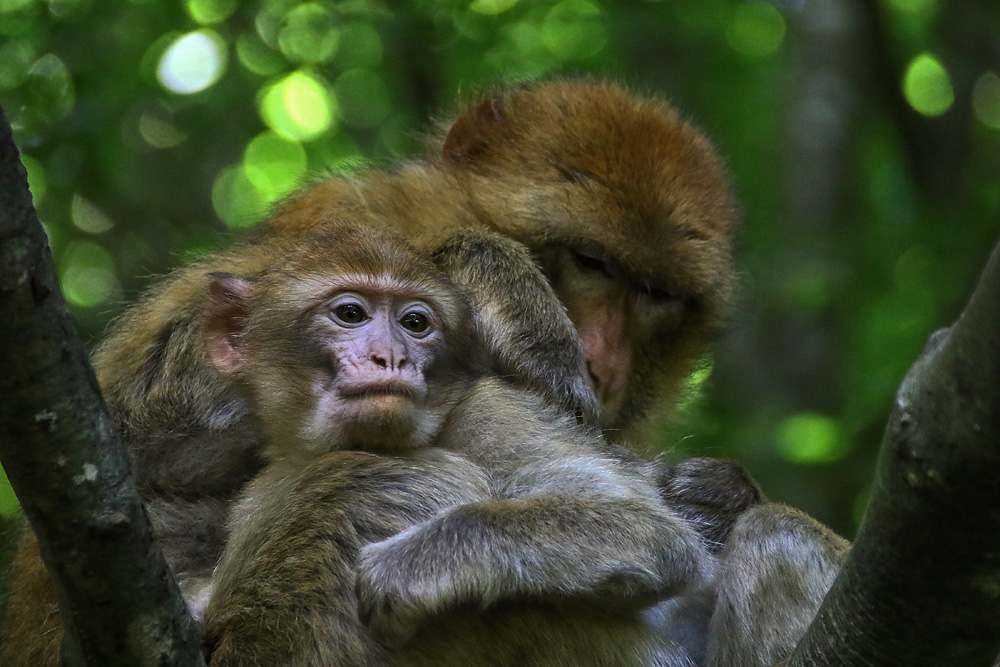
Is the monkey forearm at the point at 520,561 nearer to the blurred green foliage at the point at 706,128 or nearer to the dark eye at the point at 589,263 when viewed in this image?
the dark eye at the point at 589,263

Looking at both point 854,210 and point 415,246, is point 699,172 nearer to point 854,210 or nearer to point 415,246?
point 415,246

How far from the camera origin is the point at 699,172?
512cm

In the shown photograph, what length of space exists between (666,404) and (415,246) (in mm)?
1794

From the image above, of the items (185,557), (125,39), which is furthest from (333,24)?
(185,557)

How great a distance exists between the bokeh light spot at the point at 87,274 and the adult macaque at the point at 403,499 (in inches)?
219

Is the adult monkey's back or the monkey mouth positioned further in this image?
the adult monkey's back

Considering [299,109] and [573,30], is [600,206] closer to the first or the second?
[573,30]

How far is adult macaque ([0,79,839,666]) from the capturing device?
3926mm

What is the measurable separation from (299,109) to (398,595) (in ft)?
29.3

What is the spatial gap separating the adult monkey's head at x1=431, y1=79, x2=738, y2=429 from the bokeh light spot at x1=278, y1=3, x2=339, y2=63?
3.88 m

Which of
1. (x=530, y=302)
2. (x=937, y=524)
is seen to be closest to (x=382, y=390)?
(x=530, y=302)

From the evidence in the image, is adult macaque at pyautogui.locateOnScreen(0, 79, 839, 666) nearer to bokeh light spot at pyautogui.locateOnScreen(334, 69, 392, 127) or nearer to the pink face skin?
the pink face skin

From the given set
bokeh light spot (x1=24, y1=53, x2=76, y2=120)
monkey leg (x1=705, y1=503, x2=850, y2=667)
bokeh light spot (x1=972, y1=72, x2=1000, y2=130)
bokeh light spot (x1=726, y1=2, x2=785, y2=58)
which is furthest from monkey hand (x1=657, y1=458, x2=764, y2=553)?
bokeh light spot (x1=972, y1=72, x2=1000, y2=130)

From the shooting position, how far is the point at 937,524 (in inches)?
90.4
